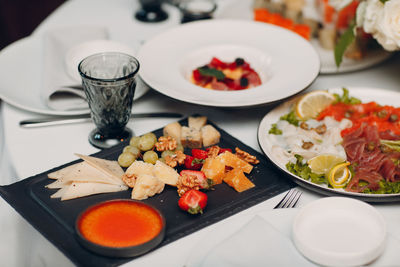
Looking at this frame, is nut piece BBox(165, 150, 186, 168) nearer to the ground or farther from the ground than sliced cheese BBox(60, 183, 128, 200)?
farther from the ground

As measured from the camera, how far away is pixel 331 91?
6.08 feet

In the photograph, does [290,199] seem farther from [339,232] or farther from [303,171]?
[339,232]

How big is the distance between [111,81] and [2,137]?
54 centimetres

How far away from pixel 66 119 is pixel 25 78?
33 centimetres

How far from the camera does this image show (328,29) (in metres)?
2.28

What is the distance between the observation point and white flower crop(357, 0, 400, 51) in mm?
1684

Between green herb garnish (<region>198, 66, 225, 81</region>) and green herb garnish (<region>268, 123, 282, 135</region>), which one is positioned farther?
green herb garnish (<region>198, 66, 225, 81</region>)

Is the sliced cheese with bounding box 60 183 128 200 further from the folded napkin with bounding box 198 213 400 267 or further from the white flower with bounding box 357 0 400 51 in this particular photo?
the white flower with bounding box 357 0 400 51

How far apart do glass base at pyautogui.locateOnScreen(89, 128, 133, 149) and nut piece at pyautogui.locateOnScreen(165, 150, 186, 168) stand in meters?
0.24

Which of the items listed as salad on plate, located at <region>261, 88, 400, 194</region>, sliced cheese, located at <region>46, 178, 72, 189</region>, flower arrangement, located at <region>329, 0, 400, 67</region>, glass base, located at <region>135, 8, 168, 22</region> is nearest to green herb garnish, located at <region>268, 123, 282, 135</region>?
salad on plate, located at <region>261, 88, 400, 194</region>

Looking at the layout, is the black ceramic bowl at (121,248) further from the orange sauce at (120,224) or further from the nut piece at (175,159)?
the nut piece at (175,159)

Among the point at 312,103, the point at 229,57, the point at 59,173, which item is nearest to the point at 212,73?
the point at 229,57

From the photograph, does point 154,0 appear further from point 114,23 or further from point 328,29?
point 328,29

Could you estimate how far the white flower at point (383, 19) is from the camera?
168 cm
